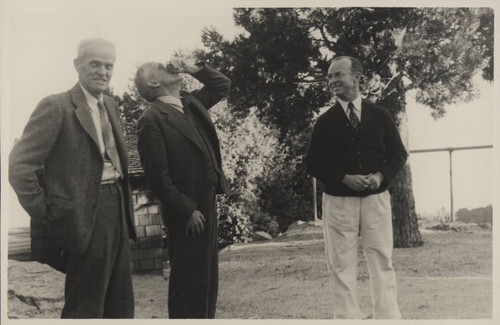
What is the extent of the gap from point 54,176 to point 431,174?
9.34 feet

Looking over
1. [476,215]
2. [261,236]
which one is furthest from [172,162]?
[476,215]

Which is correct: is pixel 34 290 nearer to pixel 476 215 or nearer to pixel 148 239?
pixel 148 239

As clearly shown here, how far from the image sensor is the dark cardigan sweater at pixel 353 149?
3932mm

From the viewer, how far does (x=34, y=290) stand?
411 centimetres

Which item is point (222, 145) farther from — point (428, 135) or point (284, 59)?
point (428, 135)

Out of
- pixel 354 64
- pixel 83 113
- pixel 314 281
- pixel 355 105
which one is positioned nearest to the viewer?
pixel 83 113

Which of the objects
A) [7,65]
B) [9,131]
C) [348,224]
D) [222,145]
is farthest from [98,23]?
[348,224]

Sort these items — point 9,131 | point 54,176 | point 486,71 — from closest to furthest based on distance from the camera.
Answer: point 54,176 → point 9,131 → point 486,71

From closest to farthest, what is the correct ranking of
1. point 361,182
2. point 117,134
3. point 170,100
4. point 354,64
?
point 117,134
point 170,100
point 361,182
point 354,64

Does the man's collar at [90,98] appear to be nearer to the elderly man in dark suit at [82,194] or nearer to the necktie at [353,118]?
the elderly man in dark suit at [82,194]

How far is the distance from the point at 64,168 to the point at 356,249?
2.03 metres

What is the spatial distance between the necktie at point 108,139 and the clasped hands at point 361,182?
1517mm

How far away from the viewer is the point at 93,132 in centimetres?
348

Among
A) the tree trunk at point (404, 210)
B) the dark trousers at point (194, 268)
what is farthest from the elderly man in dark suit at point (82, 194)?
the tree trunk at point (404, 210)
